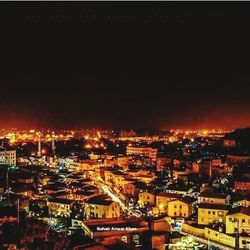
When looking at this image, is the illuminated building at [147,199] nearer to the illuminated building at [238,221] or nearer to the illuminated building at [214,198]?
the illuminated building at [214,198]

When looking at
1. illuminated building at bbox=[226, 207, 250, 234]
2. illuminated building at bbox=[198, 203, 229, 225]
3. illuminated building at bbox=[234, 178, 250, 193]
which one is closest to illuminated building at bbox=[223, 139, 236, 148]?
illuminated building at bbox=[234, 178, 250, 193]

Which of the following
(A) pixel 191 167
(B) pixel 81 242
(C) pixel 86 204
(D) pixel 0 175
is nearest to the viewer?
(B) pixel 81 242

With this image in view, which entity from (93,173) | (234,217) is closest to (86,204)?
(234,217)

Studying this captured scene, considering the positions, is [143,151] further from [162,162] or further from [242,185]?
[242,185]

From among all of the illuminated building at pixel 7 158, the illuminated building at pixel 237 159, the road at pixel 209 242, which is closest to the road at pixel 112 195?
the road at pixel 209 242

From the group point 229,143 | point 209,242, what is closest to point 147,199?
point 209,242

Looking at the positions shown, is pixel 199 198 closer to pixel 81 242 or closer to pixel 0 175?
pixel 81 242

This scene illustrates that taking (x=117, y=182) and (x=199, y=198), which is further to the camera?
(x=117, y=182)
